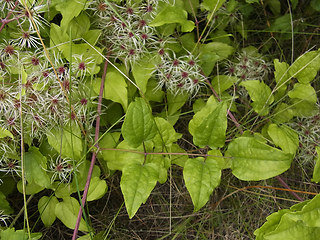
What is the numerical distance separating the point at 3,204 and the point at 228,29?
3.82 ft

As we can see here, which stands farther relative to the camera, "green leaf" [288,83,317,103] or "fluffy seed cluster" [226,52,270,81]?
"fluffy seed cluster" [226,52,270,81]

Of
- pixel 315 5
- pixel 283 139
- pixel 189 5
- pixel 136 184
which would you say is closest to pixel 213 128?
pixel 136 184

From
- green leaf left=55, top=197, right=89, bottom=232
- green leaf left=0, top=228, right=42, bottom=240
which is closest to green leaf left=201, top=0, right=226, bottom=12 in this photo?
green leaf left=55, top=197, right=89, bottom=232

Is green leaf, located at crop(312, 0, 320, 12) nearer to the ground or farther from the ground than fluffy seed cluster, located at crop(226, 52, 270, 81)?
farther from the ground

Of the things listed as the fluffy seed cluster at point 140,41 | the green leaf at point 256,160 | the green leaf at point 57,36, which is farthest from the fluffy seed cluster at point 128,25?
the green leaf at point 256,160

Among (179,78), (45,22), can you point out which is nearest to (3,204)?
(45,22)

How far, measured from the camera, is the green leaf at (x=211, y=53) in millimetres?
1358

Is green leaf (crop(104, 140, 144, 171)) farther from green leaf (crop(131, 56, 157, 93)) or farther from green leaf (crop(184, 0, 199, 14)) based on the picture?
green leaf (crop(184, 0, 199, 14))

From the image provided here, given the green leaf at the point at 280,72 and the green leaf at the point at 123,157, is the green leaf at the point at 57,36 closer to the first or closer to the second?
the green leaf at the point at 123,157

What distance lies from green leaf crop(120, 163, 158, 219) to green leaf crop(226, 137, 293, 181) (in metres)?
0.24

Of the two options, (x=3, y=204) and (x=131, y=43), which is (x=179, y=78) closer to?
(x=131, y=43)

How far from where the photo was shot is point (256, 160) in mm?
999

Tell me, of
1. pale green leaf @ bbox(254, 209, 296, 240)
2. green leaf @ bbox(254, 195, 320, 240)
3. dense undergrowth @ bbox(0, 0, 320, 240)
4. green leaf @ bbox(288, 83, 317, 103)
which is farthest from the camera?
green leaf @ bbox(288, 83, 317, 103)

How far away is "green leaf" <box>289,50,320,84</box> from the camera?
1.29 meters
